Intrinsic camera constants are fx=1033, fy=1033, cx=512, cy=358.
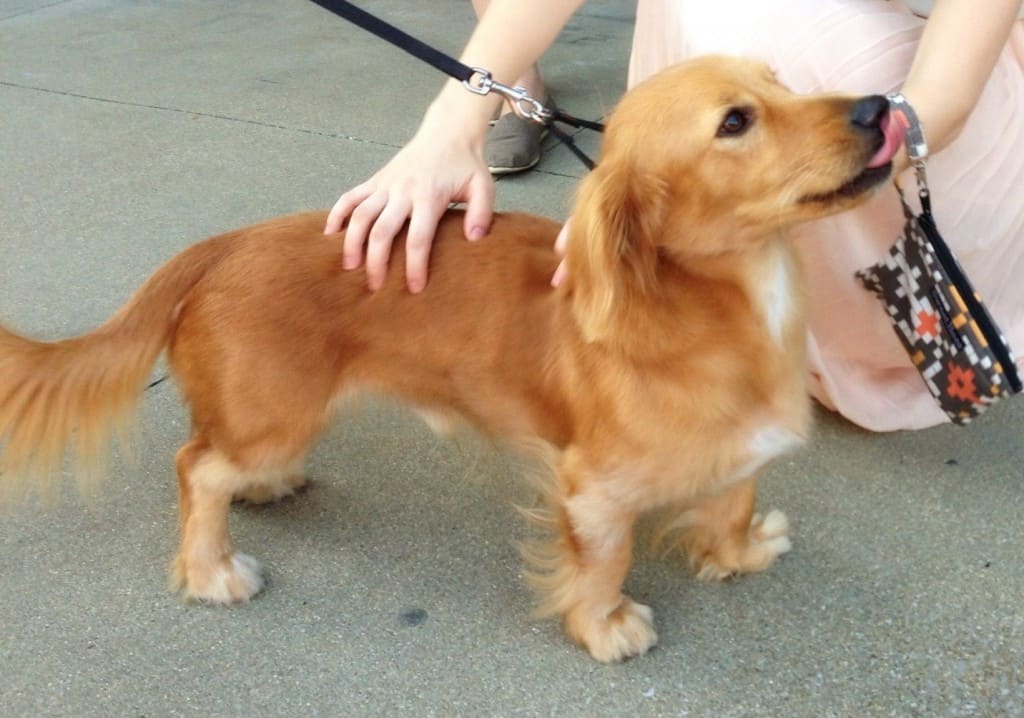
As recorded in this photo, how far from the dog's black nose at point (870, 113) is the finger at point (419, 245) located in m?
0.74

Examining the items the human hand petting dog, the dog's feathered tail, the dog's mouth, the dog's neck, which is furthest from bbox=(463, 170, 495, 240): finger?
the dog's mouth

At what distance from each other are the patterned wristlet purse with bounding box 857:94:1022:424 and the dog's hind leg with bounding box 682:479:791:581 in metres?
0.42

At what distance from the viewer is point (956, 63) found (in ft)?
6.25

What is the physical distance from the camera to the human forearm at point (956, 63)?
1.89 metres

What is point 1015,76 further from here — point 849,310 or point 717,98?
point 717,98

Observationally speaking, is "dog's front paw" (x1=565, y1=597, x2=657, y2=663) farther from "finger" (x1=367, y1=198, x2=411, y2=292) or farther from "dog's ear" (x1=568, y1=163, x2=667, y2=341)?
"finger" (x1=367, y1=198, x2=411, y2=292)

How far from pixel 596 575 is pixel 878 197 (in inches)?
37.5

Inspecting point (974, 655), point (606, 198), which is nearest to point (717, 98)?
point (606, 198)

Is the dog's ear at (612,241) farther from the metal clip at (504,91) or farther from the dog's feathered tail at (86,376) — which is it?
Answer: the dog's feathered tail at (86,376)

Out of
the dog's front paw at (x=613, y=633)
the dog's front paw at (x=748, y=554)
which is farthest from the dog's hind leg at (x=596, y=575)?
the dog's front paw at (x=748, y=554)

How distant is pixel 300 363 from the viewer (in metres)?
1.83

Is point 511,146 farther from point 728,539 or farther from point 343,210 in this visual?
point 728,539

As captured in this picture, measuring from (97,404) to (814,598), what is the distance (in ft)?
4.46

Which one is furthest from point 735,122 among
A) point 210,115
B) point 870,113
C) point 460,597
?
point 210,115
